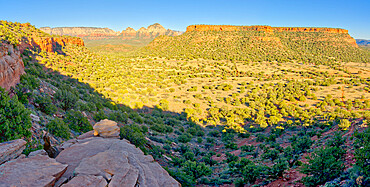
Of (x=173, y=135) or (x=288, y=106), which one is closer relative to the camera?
(x=173, y=135)

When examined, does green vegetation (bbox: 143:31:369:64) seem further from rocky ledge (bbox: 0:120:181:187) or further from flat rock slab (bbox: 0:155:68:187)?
flat rock slab (bbox: 0:155:68:187)

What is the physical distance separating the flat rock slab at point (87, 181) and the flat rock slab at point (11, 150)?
292cm

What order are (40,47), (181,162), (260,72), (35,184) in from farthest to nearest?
1. (260,72)
2. (40,47)
3. (181,162)
4. (35,184)

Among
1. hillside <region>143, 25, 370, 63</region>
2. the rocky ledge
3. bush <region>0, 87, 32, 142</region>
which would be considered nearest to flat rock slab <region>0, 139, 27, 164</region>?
the rocky ledge

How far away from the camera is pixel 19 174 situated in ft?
18.7

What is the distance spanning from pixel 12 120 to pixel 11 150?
366 centimetres

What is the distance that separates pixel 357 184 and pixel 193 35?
103203 millimetres

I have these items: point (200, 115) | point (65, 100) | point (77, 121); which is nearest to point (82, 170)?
point (77, 121)

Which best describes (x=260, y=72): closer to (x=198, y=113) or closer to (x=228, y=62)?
(x=228, y=62)

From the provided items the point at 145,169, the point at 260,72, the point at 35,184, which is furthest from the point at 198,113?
the point at 260,72

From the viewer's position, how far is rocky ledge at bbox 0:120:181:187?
5762 millimetres

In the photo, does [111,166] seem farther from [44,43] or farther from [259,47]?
[259,47]

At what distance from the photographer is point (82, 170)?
21.7 ft

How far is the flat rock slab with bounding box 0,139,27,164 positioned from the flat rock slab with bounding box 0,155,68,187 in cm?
58
